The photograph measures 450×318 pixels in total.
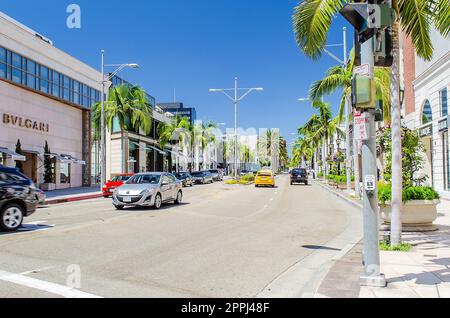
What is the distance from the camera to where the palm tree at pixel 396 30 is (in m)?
8.76

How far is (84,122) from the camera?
39.1m

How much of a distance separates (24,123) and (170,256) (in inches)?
1053

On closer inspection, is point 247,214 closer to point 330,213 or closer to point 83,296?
point 330,213

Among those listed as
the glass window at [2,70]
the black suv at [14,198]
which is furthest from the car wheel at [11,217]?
the glass window at [2,70]

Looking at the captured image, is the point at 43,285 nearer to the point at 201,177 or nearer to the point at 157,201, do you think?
the point at 157,201

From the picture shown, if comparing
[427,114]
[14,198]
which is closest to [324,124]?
[427,114]

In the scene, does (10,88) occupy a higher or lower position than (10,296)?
higher

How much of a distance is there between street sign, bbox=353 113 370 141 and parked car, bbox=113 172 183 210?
37.6 feet

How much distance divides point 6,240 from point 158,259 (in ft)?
13.6

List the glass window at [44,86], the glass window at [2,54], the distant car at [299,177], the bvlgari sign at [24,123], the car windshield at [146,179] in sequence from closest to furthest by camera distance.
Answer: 1. the car windshield at [146,179]
2. the glass window at [2,54]
3. the bvlgari sign at [24,123]
4. the glass window at [44,86]
5. the distant car at [299,177]

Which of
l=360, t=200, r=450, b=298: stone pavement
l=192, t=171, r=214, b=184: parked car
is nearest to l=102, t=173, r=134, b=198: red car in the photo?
l=360, t=200, r=450, b=298: stone pavement

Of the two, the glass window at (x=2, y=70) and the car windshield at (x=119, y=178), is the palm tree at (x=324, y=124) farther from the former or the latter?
the glass window at (x=2, y=70)

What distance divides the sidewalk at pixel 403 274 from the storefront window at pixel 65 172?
102 feet

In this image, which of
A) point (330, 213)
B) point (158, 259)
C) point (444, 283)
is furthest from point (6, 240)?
point (330, 213)
